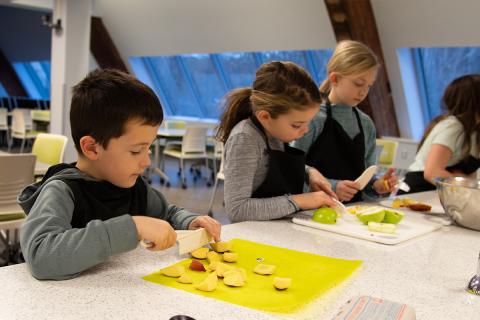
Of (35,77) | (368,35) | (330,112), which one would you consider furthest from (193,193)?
(35,77)

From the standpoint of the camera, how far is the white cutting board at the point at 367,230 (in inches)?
53.1

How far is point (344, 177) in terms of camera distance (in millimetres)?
2000

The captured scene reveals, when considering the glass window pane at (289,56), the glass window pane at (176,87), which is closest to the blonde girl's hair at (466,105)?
the glass window pane at (289,56)

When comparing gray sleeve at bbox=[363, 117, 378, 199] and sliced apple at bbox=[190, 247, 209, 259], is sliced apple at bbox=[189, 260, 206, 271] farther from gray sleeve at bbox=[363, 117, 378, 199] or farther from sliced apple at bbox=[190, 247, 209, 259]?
gray sleeve at bbox=[363, 117, 378, 199]

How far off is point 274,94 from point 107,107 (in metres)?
0.62

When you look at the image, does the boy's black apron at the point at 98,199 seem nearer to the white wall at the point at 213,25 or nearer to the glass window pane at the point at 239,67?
the white wall at the point at 213,25

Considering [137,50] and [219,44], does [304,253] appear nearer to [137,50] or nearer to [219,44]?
[219,44]

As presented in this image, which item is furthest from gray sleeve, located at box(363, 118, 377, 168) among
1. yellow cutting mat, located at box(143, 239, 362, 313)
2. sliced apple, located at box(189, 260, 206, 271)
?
sliced apple, located at box(189, 260, 206, 271)

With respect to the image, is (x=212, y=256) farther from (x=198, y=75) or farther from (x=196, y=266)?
(x=198, y=75)

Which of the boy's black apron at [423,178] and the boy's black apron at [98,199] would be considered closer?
the boy's black apron at [98,199]

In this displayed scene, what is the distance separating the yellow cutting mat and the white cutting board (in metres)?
0.26

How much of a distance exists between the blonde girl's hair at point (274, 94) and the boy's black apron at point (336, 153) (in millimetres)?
421

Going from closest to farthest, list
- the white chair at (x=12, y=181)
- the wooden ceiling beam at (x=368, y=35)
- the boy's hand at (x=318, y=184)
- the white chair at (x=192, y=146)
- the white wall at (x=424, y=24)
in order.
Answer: the boy's hand at (x=318, y=184) → the white chair at (x=12, y=181) → the white wall at (x=424, y=24) → the wooden ceiling beam at (x=368, y=35) → the white chair at (x=192, y=146)

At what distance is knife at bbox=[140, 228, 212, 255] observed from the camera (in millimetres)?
1044
